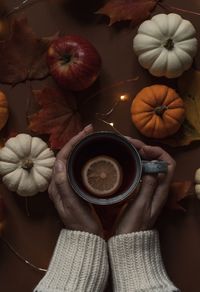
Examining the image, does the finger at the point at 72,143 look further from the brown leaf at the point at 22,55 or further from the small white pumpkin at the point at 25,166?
the brown leaf at the point at 22,55

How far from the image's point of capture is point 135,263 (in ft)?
3.38

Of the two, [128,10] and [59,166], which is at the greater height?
[128,10]

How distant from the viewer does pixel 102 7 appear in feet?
3.75

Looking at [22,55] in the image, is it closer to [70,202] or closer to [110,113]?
[110,113]

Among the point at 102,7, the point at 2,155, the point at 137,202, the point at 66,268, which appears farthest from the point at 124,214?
the point at 102,7

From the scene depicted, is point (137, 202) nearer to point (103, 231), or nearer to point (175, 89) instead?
point (103, 231)

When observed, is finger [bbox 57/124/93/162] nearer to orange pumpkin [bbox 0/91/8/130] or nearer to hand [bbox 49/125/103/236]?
hand [bbox 49/125/103/236]

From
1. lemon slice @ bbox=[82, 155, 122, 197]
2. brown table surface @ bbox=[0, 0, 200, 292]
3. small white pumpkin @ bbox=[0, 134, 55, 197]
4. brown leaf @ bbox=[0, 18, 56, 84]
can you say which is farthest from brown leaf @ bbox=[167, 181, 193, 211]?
brown leaf @ bbox=[0, 18, 56, 84]

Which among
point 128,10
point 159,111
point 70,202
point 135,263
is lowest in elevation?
point 135,263

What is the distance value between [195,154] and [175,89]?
13 cm

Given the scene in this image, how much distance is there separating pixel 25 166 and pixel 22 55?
0.22 metres

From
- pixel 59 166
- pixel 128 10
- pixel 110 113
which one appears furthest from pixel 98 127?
pixel 128 10

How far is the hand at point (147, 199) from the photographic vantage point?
3.38ft

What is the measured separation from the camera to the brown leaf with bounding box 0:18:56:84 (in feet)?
3.67
